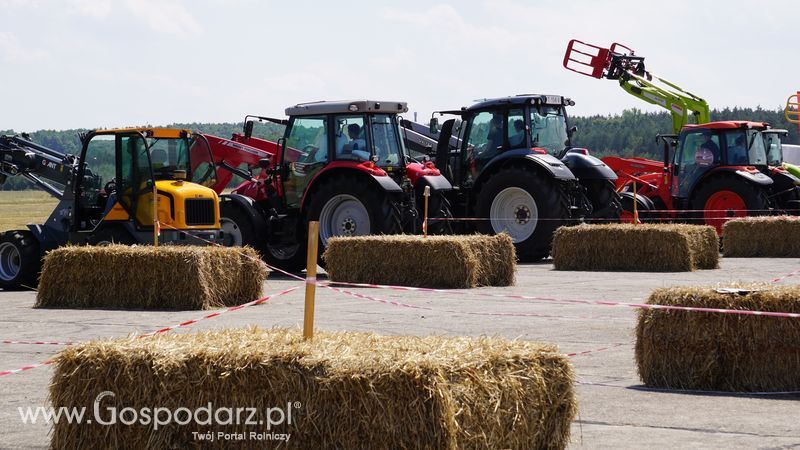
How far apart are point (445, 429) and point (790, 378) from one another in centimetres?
383

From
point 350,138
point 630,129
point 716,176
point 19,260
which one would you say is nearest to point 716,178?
point 716,176

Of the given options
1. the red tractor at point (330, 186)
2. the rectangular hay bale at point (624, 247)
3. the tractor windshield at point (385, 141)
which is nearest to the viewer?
the red tractor at point (330, 186)

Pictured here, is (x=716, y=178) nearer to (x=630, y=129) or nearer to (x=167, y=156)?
(x=167, y=156)

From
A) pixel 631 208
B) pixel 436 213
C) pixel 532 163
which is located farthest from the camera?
pixel 631 208

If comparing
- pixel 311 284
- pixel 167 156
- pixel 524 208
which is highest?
pixel 167 156

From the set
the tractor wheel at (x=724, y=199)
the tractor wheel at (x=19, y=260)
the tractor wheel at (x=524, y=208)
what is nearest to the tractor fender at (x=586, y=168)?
the tractor wheel at (x=524, y=208)

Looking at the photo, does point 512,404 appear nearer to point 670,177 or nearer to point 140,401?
point 140,401

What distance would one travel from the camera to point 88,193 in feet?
58.8

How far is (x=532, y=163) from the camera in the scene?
2198 cm

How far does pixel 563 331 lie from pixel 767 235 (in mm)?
14248

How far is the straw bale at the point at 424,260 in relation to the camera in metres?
16.6

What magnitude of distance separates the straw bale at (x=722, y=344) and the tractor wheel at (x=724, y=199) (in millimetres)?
17465

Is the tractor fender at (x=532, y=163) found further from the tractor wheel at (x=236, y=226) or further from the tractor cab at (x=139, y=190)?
the tractor cab at (x=139, y=190)

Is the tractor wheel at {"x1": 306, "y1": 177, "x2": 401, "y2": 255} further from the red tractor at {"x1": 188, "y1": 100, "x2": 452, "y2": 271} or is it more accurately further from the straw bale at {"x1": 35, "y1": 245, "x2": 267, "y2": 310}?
the straw bale at {"x1": 35, "y1": 245, "x2": 267, "y2": 310}
